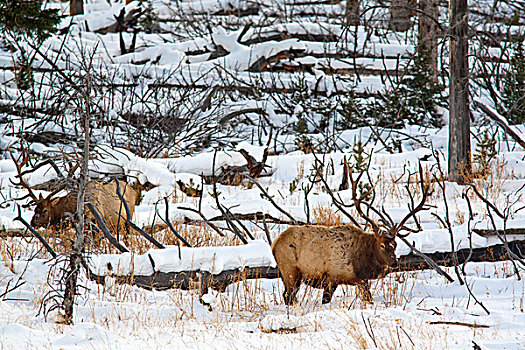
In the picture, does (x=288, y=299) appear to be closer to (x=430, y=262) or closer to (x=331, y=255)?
(x=331, y=255)

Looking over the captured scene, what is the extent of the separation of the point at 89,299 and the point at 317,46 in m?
14.1

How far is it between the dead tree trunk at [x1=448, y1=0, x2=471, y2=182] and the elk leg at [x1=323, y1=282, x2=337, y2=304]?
446cm

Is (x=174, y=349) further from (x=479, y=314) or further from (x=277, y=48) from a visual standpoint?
(x=277, y=48)

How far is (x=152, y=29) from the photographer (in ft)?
70.2

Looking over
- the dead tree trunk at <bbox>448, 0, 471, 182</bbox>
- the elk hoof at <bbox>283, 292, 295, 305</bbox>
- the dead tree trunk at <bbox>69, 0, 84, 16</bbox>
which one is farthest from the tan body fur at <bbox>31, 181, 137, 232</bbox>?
the dead tree trunk at <bbox>69, 0, 84, 16</bbox>

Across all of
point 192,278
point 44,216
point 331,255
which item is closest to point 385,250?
point 331,255

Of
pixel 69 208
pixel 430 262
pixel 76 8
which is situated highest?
pixel 76 8

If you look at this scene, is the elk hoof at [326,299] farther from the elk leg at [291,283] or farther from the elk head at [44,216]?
the elk head at [44,216]

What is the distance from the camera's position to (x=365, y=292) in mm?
4633

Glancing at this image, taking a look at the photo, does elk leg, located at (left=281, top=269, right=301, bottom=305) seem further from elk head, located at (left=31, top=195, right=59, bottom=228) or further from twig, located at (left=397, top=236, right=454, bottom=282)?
elk head, located at (left=31, top=195, right=59, bottom=228)

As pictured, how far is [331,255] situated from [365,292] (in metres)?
0.55

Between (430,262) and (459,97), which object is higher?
(459,97)

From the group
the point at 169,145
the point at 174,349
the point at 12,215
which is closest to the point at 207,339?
the point at 174,349

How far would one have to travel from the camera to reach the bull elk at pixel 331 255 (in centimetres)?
435
